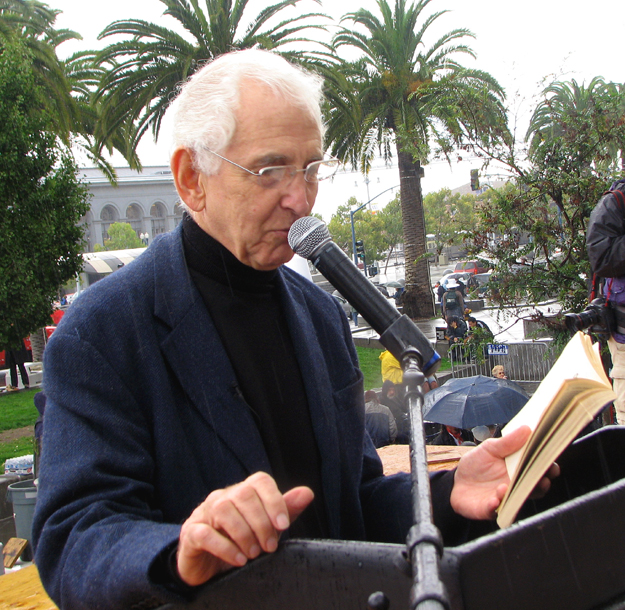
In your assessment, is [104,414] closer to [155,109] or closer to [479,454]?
[479,454]

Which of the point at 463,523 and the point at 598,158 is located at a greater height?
the point at 598,158

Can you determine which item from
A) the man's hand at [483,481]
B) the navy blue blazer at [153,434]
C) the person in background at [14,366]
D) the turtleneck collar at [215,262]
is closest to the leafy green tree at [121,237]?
the person in background at [14,366]

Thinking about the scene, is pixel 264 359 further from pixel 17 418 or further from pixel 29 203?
pixel 29 203

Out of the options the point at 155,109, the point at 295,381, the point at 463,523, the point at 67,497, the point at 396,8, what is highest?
the point at 396,8

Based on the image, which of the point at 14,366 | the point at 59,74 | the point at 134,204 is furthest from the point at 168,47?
the point at 134,204

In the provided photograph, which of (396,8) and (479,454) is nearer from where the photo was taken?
(479,454)

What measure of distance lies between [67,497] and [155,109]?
1479cm

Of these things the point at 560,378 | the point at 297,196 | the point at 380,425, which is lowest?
the point at 380,425

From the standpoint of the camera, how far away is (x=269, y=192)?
147cm

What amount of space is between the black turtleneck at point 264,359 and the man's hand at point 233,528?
51cm

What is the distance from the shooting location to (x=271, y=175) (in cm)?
147

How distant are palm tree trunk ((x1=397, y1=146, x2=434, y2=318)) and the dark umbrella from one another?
12.2 m

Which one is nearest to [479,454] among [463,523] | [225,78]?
[463,523]

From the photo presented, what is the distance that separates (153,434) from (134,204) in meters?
80.7
